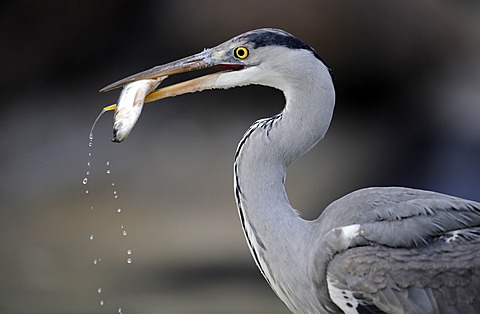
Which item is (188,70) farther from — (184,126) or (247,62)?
(184,126)

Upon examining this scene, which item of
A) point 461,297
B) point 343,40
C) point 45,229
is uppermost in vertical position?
point 343,40

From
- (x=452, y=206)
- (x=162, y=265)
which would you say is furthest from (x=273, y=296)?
(x=452, y=206)

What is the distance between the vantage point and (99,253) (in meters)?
5.11

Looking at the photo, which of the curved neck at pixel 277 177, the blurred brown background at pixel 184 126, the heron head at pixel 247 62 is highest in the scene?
the blurred brown background at pixel 184 126

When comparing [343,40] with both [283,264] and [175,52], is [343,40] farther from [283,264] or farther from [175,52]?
[283,264]

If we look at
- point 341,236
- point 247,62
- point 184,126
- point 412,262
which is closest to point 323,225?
point 341,236

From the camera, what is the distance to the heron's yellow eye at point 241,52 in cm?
258

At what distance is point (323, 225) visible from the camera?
8.39 feet

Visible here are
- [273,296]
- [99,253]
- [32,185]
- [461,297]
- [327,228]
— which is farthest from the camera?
[32,185]

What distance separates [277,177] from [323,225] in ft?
0.60

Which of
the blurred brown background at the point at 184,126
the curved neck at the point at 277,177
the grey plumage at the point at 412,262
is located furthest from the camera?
the blurred brown background at the point at 184,126

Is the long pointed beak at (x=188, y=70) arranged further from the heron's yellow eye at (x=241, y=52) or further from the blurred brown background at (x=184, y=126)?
the blurred brown background at (x=184, y=126)

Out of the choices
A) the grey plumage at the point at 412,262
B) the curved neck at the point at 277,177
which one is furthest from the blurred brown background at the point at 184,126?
the grey plumage at the point at 412,262

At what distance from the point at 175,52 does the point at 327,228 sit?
10.3 feet
